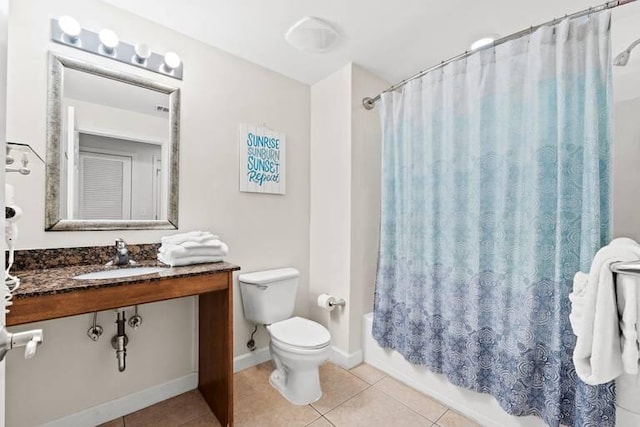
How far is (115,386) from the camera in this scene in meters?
1.63

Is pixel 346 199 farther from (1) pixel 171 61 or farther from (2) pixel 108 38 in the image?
(2) pixel 108 38

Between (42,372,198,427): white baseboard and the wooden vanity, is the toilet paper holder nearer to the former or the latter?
the wooden vanity

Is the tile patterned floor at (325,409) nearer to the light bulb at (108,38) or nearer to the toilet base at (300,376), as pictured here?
the toilet base at (300,376)

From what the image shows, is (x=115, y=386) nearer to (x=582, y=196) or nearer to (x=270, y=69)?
(x=270, y=69)

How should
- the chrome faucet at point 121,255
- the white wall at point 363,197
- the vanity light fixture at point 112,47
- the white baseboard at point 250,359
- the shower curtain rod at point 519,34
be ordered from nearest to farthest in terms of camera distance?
the shower curtain rod at point 519,34 → the vanity light fixture at point 112,47 → the chrome faucet at point 121,255 → the white baseboard at point 250,359 → the white wall at point 363,197

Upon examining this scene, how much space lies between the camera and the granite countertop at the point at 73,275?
111 cm

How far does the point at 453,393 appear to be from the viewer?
1.71 meters

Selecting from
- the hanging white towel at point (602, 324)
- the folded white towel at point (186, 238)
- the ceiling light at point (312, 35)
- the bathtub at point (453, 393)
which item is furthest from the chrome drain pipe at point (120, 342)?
the hanging white towel at point (602, 324)

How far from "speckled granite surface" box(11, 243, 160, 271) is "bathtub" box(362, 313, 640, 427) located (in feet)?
5.30

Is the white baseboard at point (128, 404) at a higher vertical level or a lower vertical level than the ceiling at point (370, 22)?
lower

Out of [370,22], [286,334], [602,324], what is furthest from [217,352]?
[370,22]

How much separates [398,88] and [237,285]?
1.82 metres

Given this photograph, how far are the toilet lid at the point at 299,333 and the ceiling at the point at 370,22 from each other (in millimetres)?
1896

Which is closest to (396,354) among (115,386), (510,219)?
(510,219)
